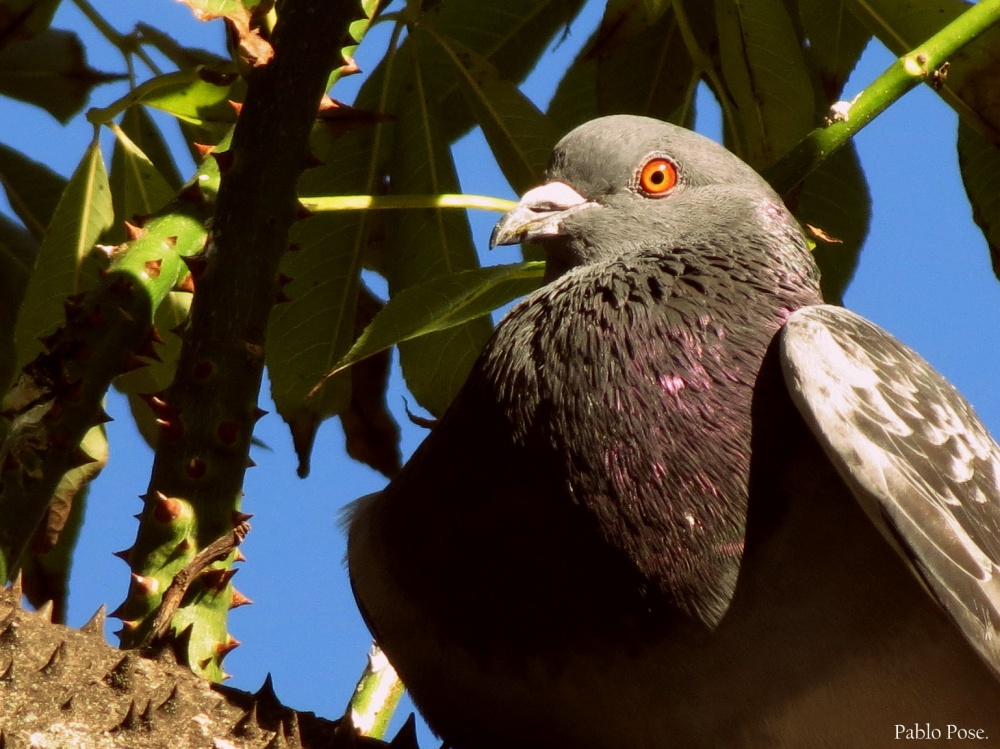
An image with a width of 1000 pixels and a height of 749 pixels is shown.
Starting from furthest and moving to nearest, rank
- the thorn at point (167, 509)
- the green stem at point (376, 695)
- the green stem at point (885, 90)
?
the green stem at point (376, 695) → the green stem at point (885, 90) → the thorn at point (167, 509)

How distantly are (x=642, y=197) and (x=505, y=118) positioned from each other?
1.33 feet

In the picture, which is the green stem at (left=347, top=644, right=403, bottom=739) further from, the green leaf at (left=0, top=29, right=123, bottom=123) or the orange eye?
the green leaf at (left=0, top=29, right=123, bottom=123)

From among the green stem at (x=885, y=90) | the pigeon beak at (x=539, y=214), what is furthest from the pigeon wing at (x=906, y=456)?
the pigeon beak at (x=539, y=214)

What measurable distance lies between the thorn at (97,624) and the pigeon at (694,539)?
73cm

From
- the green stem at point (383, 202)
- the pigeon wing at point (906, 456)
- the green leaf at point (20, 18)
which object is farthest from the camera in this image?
the green leaf at point (20, 18)

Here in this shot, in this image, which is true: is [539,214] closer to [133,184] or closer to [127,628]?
[133,184]

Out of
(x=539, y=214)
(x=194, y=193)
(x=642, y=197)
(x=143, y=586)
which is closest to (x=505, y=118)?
(x=539, y=214)

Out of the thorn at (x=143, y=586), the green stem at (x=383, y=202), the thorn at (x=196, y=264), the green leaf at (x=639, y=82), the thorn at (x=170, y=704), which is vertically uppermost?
the green leaf at (x=639, y=82)

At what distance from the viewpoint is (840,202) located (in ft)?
12.5

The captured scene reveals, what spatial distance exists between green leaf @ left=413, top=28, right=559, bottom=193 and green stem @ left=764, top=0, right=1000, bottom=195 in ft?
2.57

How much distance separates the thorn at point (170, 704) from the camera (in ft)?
7.41

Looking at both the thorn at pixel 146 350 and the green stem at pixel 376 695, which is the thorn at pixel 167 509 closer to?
the thorn at pixel 146 350

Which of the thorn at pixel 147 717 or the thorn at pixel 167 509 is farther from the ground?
the thorn at pixel 167 509

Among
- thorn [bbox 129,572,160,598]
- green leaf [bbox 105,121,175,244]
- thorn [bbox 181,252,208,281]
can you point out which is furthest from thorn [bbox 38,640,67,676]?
green leaf [bbox 105,121,175,244]
